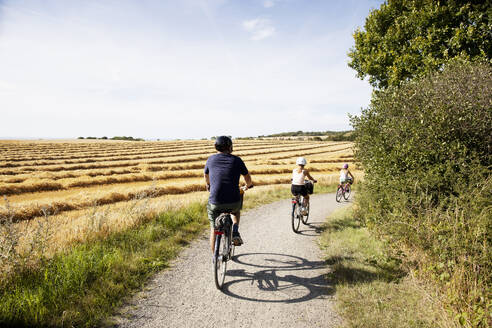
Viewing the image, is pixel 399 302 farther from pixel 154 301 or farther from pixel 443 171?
pixel 154 301

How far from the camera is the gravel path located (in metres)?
3.74

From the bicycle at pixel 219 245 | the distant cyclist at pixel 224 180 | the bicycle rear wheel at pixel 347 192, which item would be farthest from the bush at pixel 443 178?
the bicycle rear wheel at pixel 347 192

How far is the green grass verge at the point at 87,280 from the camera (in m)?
3.48

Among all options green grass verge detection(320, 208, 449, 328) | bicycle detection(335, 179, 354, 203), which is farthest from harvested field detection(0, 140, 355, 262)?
green grass verge detection(320, 208, 449, 328)

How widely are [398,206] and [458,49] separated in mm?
8822

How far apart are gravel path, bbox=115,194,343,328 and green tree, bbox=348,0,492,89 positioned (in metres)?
8.19

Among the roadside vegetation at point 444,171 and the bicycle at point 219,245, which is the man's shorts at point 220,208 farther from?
the roadside vegetation at point 444,171

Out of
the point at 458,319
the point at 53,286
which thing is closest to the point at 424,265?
the point at 458,319

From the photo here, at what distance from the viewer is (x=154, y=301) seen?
416 cm

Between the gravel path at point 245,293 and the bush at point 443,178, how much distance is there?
182 cm

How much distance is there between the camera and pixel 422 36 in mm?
10477

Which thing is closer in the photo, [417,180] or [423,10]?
[417,180]

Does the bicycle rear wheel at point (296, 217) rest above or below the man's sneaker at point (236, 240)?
below

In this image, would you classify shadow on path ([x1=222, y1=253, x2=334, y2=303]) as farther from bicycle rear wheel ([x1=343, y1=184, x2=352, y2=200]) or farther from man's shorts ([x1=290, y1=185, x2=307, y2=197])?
bicycle rear wheel ([x1=343, y1=184, x2=352, y2=200])
